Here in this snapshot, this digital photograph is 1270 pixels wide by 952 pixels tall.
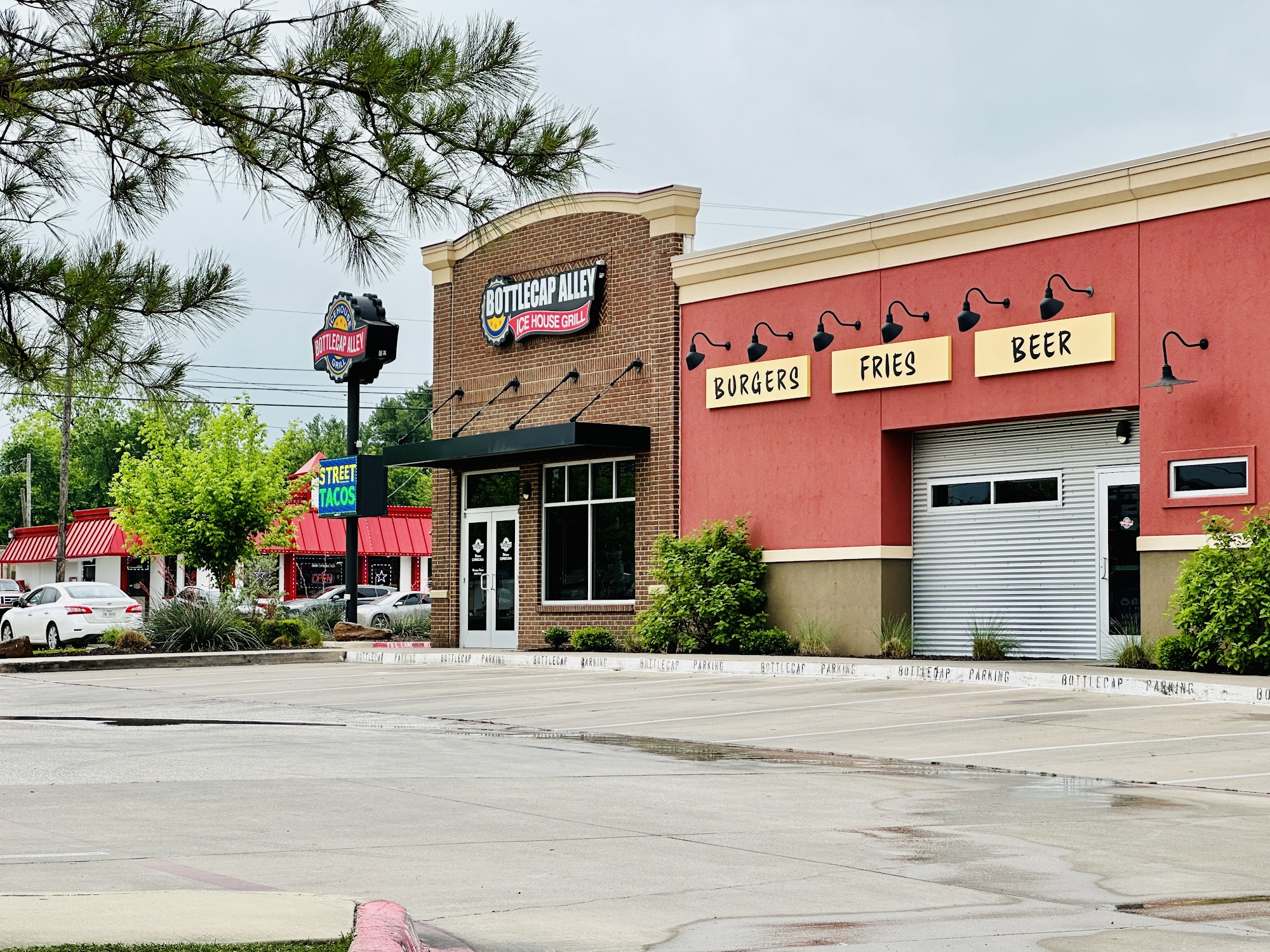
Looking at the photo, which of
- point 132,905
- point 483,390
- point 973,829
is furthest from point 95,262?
point 483,390

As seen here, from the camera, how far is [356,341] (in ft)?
112

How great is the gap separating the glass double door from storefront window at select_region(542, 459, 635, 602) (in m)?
1.08

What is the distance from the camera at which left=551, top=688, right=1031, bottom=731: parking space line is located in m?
15.1

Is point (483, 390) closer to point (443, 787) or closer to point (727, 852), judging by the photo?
point (443, 787)

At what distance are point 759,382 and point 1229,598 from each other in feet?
29.5

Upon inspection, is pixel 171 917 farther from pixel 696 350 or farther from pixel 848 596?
pixel 696 350

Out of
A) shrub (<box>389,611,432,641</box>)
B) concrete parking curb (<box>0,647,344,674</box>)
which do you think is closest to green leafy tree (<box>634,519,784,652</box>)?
concrete parking curb (<box>0,647,344,674</box>)

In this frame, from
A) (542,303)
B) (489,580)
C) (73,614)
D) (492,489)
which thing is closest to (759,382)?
(542,303)

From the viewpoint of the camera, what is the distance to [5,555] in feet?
216

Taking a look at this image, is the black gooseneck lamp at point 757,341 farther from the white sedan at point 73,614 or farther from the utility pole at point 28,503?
the utility pole at point 28,503

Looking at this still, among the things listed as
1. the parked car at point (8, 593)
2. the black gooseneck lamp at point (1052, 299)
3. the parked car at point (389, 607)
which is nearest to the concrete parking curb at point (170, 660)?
the black gooseneck lamp at point (1052, 299)

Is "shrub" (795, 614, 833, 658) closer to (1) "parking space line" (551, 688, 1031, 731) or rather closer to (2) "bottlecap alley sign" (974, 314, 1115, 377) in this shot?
(2) "bottlecap alley sign" (974, 314, 1115, 377)

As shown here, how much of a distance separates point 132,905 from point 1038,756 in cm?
823

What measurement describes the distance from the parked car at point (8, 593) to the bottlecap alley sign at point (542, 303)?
26.8 m
